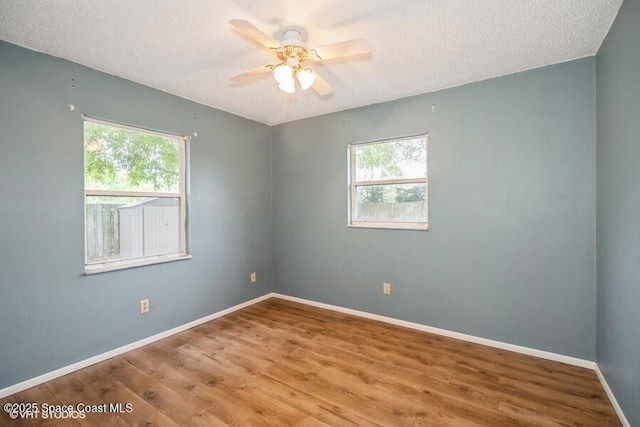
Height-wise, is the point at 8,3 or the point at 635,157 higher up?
the point at 8,3

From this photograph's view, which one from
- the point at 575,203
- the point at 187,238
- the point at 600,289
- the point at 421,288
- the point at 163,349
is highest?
the point at 575,203

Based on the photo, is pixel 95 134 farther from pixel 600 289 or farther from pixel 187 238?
pixel 600 289

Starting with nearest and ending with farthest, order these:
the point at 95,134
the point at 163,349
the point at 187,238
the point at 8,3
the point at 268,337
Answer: the point at 8,3
the point at 95,134
the point at 163,349
the point at 268,337
the point at 187,238

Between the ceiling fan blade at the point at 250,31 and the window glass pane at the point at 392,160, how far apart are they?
6.13ft

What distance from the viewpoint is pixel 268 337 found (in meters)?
2.92

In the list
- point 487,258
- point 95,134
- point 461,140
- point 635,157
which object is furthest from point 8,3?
point 487,258

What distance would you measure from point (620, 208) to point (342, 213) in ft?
7.84

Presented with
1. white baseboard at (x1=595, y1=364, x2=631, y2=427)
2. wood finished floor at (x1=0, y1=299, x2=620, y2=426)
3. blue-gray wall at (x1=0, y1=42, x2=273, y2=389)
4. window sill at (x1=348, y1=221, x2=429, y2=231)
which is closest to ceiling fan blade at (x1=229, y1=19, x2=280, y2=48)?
blue-gray wall at (x1=0, y1=42, x2=273, y2=389)

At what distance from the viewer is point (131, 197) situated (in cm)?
276

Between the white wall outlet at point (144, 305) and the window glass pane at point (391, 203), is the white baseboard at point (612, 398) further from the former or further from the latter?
the white wall outlet at point (144, 305)

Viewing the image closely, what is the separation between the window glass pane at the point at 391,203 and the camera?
3.13 meters

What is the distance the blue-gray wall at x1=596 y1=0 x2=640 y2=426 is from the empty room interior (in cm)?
2

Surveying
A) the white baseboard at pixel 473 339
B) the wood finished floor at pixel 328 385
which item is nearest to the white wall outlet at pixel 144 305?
the wood finished floor at pixel 328 385

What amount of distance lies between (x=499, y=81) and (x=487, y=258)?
1609 mm
